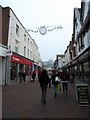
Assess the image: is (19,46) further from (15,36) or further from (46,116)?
(46,116)

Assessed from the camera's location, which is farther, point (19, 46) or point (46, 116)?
point (19, 46)

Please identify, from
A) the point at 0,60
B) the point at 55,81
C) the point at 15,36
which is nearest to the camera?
the point at 55,81

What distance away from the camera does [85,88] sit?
10938 mm

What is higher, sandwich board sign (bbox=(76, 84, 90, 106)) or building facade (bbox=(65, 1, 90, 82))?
building facade (bbox=(65, 1, 90, 82))

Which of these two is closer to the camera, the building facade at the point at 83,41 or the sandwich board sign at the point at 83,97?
the sandwich board sign at the point at 83,97

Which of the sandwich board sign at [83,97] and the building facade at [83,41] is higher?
the building facade at [83,41]

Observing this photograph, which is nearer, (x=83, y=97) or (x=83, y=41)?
(x=83, y=97)

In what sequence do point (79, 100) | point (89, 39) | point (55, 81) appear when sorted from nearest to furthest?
point (79, 100)
point (55, 81)
point (89, 39)

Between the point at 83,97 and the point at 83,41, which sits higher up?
the point at 83,41

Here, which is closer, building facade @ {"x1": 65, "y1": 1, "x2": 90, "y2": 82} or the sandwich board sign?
the sandwich board sign

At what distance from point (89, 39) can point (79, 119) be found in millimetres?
11828

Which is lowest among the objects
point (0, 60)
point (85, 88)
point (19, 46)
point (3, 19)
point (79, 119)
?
point (79, 119)

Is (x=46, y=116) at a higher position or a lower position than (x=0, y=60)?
lower

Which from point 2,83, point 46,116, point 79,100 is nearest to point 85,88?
point 79,100
